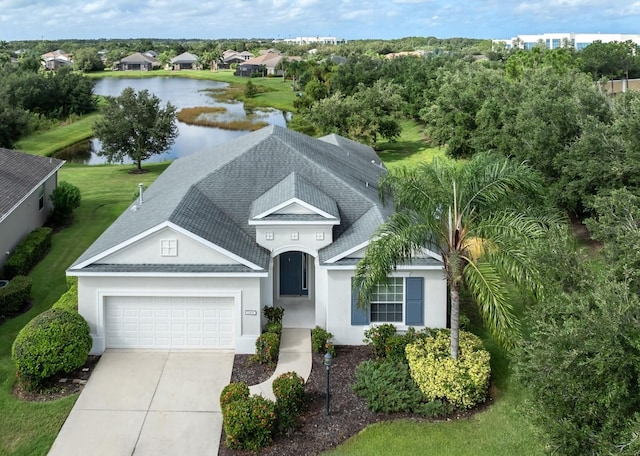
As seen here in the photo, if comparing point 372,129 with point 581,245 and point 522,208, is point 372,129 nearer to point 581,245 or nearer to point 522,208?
point 581,245

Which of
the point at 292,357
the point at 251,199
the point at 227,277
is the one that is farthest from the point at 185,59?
the point at 292,357

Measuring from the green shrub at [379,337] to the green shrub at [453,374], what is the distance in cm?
140

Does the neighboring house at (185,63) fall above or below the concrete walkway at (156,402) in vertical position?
above

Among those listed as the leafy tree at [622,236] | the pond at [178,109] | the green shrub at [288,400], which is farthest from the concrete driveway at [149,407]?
the pond at [178,109]

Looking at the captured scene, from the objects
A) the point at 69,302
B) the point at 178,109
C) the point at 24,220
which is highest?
the point at 178,109

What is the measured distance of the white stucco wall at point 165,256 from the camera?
55.4ft

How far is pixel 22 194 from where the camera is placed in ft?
81.4

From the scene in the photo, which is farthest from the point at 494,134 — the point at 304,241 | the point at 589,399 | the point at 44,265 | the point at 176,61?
the point at 176,61

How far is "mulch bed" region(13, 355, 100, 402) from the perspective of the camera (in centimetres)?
1497

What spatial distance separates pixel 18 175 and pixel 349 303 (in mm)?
16984

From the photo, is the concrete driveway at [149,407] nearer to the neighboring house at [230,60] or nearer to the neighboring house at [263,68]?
the neighboring house at [263,68]

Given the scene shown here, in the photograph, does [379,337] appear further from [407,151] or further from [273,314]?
[407,151]

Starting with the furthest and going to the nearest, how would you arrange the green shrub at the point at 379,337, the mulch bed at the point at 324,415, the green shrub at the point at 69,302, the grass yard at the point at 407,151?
1. the grass yard at the point at 407,151
2. the green shrub at the point at 69,302
3. the green shrub at the point at 379,337
4. the mulch bed at the point at 324,415

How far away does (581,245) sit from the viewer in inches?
1027
